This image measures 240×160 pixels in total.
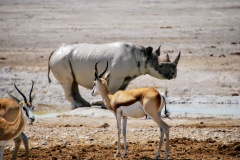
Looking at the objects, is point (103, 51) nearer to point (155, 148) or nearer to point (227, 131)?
point (227, 131)

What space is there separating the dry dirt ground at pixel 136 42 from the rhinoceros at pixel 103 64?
1.18m

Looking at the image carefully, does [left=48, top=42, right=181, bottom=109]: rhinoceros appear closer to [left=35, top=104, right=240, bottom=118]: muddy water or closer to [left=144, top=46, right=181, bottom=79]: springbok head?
[left=144, top=46, right=181, bottom=79]: springbok head

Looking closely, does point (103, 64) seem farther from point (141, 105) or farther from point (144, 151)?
point (141, 105)

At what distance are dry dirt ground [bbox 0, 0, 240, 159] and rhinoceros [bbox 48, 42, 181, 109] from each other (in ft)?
3.89

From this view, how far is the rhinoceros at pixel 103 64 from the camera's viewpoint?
16.4 meters

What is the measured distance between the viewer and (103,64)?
16.5 meters

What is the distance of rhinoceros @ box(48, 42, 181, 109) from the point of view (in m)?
16.4

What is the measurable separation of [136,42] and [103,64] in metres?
11.6

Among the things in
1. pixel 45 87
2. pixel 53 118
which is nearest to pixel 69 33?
pixel 45 87

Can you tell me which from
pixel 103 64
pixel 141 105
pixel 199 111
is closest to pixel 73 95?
pixel 103 64

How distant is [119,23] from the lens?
3534 cm

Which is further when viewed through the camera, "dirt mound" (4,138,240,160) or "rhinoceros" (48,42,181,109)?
"rhinoceros" (48,42,181,109)

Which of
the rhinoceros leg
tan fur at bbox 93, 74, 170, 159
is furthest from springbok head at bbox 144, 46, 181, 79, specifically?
tan fur at bbox 93, 74, 170, 159

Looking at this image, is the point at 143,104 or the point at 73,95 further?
the point at 73,95
